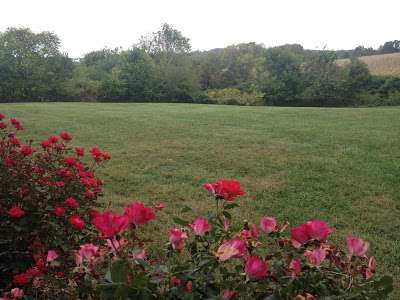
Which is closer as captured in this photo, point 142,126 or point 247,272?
point 247,272

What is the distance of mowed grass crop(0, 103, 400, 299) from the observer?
8.34ft

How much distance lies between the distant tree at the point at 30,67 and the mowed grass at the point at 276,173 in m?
17.9

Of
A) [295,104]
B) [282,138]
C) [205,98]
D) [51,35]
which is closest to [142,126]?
[282,138]

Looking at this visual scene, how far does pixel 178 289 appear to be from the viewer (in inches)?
23.8

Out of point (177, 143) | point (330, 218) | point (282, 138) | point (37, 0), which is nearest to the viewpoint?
point (330, 218)

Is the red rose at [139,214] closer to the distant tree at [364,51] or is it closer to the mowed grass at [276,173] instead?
the mowed grass at [276,173]

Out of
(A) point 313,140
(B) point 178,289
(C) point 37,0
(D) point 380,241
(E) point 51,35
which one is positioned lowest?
(D) point 380,241

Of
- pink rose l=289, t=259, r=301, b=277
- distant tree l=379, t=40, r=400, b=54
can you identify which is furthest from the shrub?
distant tree l=379, t=40, r=400, b=54

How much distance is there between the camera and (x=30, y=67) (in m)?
22.6

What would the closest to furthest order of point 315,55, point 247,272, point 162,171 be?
point 247,272 → point 162,171 → point 315,55

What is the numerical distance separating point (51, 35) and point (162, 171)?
26686 millimetres

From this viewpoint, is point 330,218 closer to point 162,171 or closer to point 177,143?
point 162,171

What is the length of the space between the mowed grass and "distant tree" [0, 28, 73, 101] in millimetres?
17857

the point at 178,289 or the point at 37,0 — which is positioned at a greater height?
the point at 37,0
